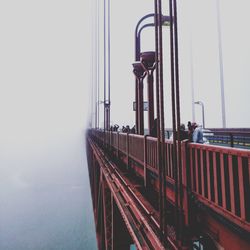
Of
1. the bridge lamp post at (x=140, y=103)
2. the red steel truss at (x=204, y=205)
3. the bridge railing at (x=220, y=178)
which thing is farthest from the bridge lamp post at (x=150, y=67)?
the bridge railing at (x=220, y=178)

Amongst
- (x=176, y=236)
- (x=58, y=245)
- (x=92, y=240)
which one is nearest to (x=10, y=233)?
(x=58, y=245)

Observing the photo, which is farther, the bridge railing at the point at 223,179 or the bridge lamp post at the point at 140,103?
the bridge lamp post at the point at 140,103

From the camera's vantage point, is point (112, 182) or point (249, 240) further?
point (112, 182)

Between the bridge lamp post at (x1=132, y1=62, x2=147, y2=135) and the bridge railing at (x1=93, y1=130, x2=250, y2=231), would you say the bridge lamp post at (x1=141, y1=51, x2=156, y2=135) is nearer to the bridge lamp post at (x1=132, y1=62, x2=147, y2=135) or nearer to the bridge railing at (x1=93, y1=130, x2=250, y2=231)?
the bridge lamp post at (x1=132, y1=62, x2=147, y2=135)

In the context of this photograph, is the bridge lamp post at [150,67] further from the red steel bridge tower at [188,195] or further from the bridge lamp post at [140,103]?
the red steel bridge tower at [188,195]

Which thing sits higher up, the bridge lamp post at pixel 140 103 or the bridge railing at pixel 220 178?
the bridge lamp post at pixel 140 103

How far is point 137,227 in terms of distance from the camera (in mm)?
1951

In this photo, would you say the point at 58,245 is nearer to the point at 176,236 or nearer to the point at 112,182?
the point at 112,182

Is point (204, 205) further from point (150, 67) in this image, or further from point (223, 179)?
point (150, 67)

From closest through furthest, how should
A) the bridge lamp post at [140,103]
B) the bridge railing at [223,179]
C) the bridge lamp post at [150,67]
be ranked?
the bridge railing at [223,179], the bridge lamp post at [150,67], the bridge lamp post at [140,103]

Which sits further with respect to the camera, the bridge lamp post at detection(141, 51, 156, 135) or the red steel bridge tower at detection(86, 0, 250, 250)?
the bridge lamp post at detection(141, 51, 156, 135)

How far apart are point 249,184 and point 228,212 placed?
0.26 m

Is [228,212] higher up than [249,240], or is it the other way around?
[228,212]

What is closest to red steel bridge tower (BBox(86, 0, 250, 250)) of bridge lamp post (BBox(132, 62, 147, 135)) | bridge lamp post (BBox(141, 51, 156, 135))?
bridge lamp post (BBox(141, 51, 156, 135))
